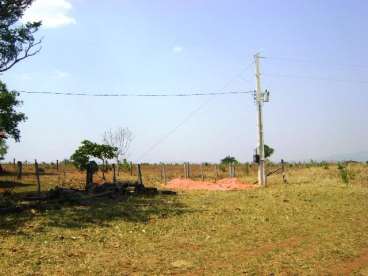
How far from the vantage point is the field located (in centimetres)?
969

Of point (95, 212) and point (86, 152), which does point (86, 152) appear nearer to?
point (86, 152)

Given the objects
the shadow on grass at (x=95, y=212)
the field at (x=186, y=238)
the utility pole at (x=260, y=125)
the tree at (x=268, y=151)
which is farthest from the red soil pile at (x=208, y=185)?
the tree at (x=268, y=151)

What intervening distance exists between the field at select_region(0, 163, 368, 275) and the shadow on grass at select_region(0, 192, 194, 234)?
0.03 metres

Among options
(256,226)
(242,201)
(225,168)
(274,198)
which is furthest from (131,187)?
(225,168)

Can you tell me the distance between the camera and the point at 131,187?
2227cm

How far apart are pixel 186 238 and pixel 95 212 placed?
4.65 metres

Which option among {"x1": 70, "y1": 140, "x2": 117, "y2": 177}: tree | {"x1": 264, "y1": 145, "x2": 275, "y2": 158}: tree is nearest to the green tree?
{"x1": 70, "y1": 140, "x2": 117, "y2": 177}: tree

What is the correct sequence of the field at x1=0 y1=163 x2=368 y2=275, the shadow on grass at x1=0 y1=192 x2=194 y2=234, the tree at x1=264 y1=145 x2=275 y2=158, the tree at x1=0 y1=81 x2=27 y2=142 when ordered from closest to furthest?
the field at x1=0 y1=163 x2=368 y2=275 → the shadow on grass at x1=0 y1=192 x2=194 y2=234 → the tree at x1=0 y1=81 x2=27 y2=142 → the tree at x1=264 y1=145 x2=275 y2=158

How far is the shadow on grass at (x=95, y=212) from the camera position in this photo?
1406 cm

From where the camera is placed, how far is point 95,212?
53.0ft

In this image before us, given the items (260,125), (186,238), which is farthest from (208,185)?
(186,238)

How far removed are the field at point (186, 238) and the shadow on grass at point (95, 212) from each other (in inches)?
1.2

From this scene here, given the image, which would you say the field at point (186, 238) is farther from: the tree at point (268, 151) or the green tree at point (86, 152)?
the tree at point (268, 151)

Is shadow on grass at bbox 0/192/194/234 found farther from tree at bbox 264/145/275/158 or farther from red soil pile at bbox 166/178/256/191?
tree at bbox 264/145/275/158
